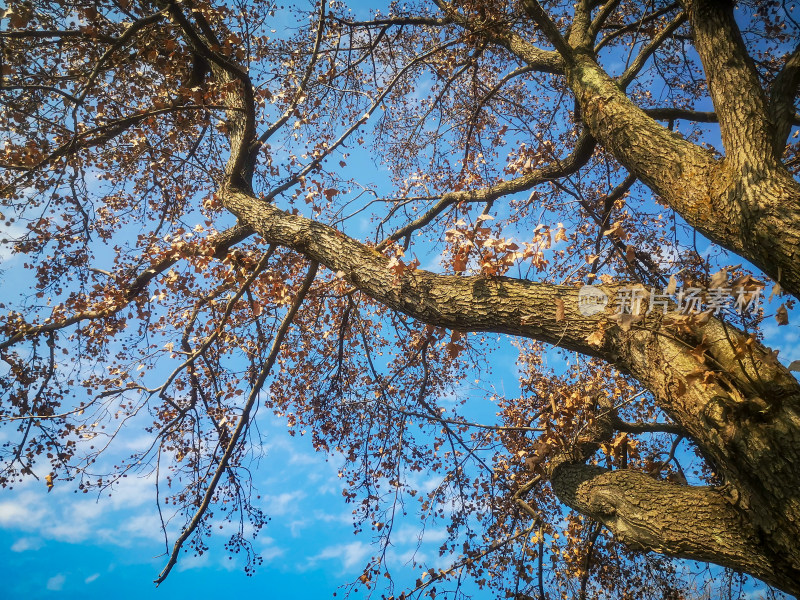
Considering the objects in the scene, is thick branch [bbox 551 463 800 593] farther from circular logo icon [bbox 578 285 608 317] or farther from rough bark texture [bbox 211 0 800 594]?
circular logo icon [bbox 578 285 608 317]

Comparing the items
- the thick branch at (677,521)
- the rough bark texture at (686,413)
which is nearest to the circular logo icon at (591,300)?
the rough bark texture at (686,413)

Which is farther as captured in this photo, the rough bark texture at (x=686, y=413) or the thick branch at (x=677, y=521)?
the thick branch at (x=677, y=521)

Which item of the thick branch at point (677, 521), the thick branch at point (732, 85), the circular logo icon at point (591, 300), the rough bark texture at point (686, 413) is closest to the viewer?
the rough bark texture at point (686, 413)

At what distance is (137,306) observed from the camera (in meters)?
5.04

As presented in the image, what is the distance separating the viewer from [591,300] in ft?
8.07

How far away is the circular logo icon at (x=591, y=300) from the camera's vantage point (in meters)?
2.41

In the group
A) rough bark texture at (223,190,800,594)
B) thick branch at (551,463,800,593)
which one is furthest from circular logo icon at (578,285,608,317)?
thick branch at (551,463,800,593)

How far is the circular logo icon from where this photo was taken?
7.92 feet

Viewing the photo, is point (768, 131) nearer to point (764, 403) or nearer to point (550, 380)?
point (764, 403)

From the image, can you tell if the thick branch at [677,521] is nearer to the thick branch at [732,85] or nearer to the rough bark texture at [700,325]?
the rough bark texture at [700,325]

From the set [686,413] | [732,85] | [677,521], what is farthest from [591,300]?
[732,85]

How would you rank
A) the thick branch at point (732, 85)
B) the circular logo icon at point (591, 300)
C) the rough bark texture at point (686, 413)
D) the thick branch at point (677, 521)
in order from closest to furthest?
the rough bark texture at point (686, 413) < the thick branch at point (677, 521) < the circular logo icon at point (591, 300) < the thick branch at point (732, 85)

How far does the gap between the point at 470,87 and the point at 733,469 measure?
5822mm

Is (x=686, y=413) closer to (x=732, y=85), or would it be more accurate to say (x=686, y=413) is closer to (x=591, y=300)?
(x=591, y=300)
